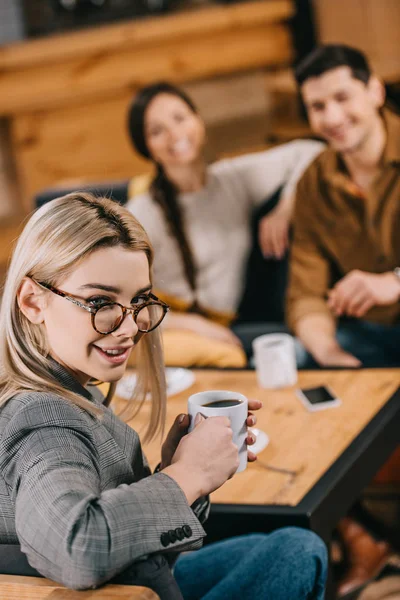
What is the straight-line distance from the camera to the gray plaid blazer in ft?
2.12

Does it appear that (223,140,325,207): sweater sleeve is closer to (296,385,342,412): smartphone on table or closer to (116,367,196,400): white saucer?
(116,367,196,400): white saucer

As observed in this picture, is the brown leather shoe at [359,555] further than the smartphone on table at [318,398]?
Yes

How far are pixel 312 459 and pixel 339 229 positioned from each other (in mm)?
850

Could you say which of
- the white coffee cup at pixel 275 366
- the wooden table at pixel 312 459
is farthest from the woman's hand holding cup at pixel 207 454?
the white coffee cup at pixel 275 366

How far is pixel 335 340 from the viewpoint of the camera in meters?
2.00

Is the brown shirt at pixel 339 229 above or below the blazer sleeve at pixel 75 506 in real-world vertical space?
below

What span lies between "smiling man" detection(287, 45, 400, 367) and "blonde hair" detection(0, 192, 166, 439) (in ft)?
3.84

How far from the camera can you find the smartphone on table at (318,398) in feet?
4.76

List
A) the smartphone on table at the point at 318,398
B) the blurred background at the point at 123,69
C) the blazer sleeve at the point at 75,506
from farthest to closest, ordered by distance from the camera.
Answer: the blurred background at the point at 123,69, the smartphone on table at the point at 318,398, the blazer sleeve at the point at 75,506

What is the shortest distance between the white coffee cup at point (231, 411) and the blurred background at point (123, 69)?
9.25 feet

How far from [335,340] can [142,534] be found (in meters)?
1.38

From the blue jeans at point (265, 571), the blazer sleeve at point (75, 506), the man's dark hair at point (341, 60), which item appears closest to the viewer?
the blazer sleeve at point (75, 506)

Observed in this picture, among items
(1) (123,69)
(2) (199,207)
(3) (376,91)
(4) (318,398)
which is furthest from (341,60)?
(1) (123,69)

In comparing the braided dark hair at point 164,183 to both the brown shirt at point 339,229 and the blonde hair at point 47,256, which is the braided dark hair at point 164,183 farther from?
the blonde hair at point 47,256
